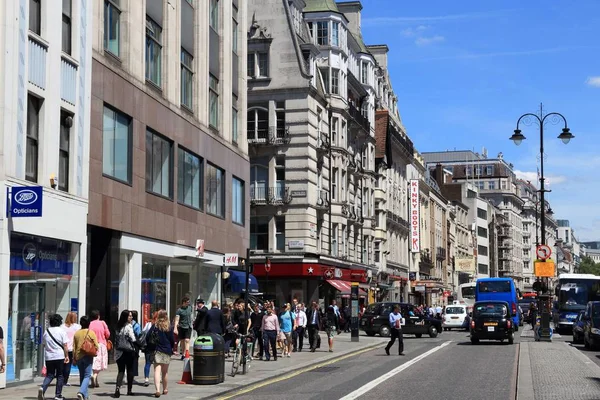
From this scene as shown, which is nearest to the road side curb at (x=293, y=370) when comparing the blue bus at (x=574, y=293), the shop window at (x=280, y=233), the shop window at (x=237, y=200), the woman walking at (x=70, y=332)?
the woman walking at (x=70, y=332)

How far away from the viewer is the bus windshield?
5431 cm

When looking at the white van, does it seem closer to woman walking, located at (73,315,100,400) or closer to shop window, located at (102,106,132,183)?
shop window, located at (102,106,132,183)

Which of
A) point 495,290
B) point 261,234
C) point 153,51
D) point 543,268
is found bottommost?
point 495,290

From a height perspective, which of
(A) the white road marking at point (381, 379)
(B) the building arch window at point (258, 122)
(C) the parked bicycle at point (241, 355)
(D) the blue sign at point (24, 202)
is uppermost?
(B) the building arch window at point (258, 122)

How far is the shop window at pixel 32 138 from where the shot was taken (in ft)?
68.4

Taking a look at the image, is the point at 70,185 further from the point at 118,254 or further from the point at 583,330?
the point at 583,330

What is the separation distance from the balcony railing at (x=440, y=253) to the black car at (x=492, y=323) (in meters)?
66.5

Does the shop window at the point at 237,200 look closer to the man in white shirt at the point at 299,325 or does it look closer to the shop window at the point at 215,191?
the shop window at the point at 215,191

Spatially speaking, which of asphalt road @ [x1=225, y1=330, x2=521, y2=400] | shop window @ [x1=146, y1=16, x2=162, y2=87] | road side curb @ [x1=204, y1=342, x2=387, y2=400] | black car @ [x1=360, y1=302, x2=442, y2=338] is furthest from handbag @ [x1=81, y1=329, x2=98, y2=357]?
black car @ [x1=360, y1=302, x2=442, y2=338]

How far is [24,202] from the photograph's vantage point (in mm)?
Answer: 19375

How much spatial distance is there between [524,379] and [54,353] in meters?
9.84

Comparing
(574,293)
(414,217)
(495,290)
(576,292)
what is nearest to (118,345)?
(574,293)

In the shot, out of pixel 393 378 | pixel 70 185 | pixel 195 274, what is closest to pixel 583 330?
pixel 195 274

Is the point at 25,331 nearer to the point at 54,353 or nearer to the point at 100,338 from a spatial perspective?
the point at 100,338
